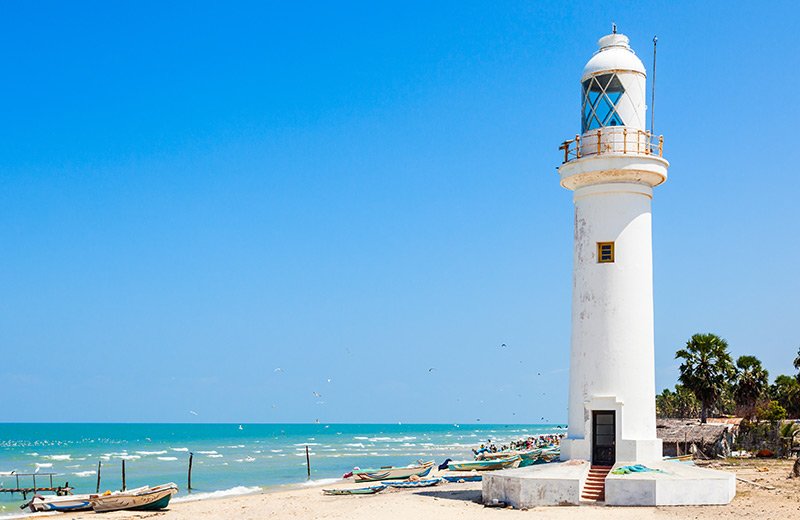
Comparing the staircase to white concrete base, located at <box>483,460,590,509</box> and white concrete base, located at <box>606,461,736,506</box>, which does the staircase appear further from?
white concrete base, located at <box>606,461,736,506</box>

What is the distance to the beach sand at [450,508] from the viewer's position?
1481 centimetres

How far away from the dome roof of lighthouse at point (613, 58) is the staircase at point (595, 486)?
29.0ft

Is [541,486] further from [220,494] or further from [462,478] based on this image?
[220,494]

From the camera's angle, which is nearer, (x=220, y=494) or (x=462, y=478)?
(x=462, y=478)

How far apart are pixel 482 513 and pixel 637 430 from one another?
396cm

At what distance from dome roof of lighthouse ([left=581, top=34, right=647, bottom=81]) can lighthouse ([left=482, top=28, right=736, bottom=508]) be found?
0.02m

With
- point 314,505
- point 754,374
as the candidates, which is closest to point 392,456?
point 754,374

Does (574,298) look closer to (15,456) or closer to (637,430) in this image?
(637,430)

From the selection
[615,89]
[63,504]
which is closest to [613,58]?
[615,89]

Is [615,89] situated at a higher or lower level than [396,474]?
higher

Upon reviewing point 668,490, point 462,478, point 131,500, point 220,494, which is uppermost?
point 668,490

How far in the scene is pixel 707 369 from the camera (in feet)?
111

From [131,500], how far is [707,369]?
77.4 feet

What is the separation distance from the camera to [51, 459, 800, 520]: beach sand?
48.6ft
